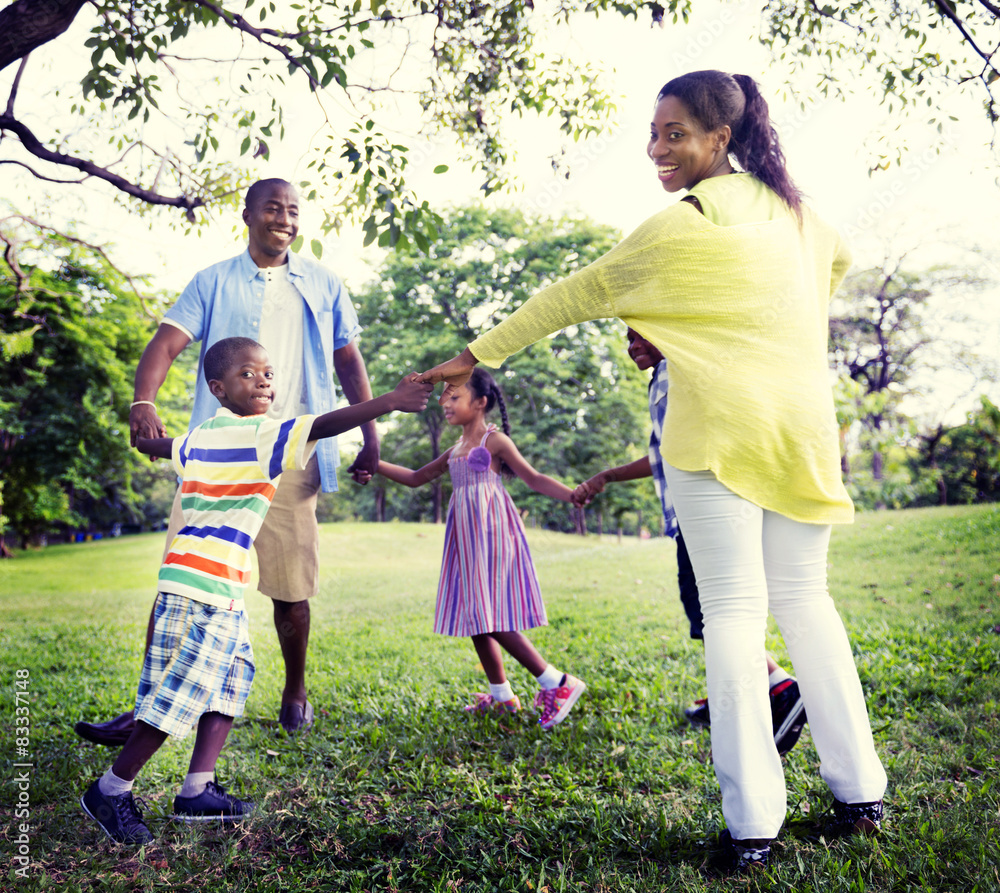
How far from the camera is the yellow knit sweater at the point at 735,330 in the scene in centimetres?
193

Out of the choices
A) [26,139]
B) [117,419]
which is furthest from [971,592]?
[117,419]

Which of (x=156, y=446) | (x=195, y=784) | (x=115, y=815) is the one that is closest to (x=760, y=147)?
(x=156, y=446)

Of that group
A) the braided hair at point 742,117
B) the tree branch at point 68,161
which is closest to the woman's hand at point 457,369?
the braided hair at point 742,117

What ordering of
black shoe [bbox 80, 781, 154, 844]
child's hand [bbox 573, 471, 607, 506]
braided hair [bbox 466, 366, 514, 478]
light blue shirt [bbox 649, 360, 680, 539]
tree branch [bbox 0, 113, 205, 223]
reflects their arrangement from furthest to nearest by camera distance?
tree branch [bbox 0, 113, 205, 223]
braided hair [bbox 466, 366, 514, 478]
child's hand [bbox 573, 471, 607, 506]
light blue shirt [bbox 649, 360, 680, 539]
black shoe [bbox 80, 781, 154, 844]

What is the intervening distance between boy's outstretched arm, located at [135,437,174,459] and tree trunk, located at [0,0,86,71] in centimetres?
189

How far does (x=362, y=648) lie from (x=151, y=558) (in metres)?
12.6

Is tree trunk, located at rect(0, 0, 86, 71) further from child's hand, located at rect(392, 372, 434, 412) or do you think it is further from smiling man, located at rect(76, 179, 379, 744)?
child's hand, located at rect(392, 372, 434, 412)

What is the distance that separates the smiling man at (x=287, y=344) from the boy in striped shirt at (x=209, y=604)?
75cm

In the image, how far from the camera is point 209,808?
2.39 m

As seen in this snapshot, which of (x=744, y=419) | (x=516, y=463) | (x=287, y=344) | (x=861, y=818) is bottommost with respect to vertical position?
(x=861, y=818)

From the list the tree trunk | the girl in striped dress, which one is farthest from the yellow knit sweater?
the tree trunk

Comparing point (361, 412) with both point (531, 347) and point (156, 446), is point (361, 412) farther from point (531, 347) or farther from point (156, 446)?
point (531, 347)

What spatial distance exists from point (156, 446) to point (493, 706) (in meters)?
1.89

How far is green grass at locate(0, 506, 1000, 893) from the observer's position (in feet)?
6.74
